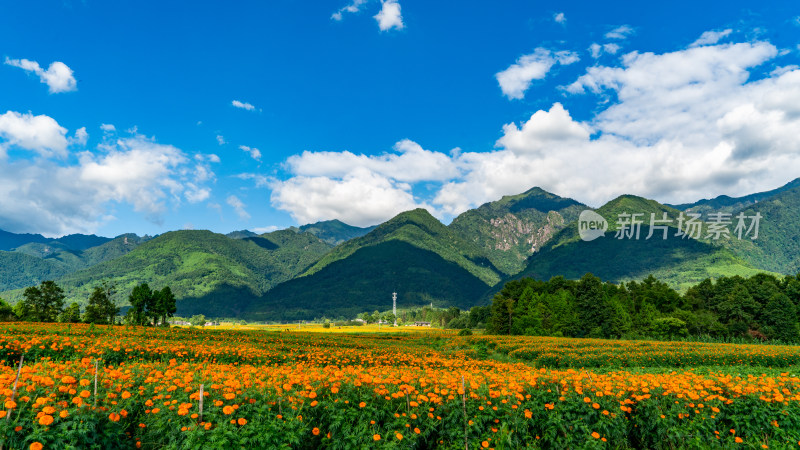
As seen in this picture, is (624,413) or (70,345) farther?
(70,345)

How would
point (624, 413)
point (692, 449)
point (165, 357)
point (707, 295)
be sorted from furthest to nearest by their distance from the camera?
point (707, 295), point (165, 357), point (624, 413), point (692, 449)

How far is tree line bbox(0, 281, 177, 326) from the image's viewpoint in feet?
154

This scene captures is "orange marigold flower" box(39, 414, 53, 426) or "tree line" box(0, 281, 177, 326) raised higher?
"orange marigold flower" box(39, 414, 53, 426)

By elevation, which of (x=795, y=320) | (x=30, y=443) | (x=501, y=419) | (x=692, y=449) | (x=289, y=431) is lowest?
(x=795, y=320)

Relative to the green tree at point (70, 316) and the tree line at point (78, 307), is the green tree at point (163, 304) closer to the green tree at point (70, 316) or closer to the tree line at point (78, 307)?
the tree line at point (78, 307)

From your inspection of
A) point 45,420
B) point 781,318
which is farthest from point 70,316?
point 781,318

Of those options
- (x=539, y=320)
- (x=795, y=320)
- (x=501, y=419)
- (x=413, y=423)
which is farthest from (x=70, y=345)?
(x=795, y=320)

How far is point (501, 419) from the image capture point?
7531 millimetres

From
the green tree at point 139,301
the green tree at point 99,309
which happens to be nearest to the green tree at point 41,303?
the green tree at point 99,309

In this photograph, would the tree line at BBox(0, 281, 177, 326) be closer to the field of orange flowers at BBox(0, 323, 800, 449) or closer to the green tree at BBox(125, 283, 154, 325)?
the green tree at BBox(125, 283, 154, 325)

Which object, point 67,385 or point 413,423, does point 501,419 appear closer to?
point 413,423

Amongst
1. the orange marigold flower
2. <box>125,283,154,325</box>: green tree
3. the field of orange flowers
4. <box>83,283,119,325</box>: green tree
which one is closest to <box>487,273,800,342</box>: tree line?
the field of orange flowers

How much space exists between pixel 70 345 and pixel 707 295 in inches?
3577

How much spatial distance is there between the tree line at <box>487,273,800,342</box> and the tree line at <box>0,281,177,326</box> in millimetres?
54554
